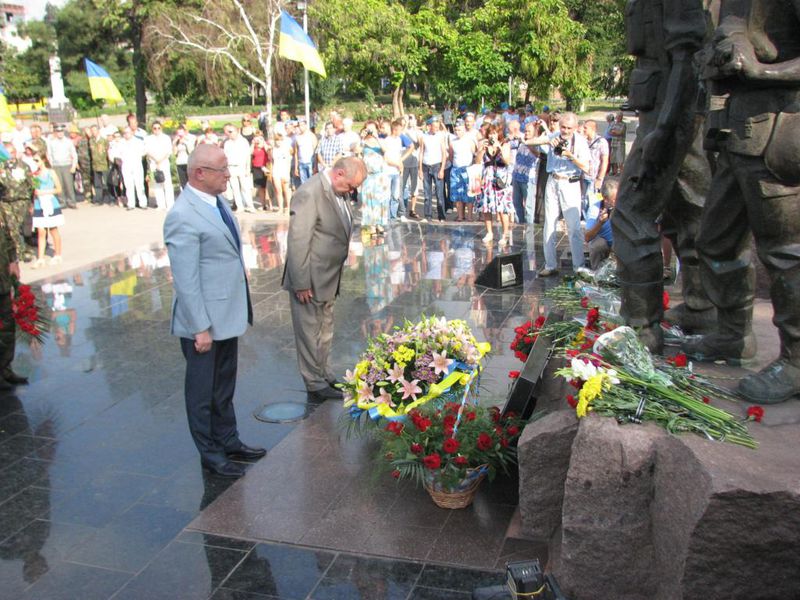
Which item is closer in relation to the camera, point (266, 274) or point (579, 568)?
point (579, 568)

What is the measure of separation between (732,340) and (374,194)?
9.26 m

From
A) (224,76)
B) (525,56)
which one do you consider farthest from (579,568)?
(224,76)

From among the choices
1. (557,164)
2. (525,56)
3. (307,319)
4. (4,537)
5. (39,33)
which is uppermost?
(39,33)

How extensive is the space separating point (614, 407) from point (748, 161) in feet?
4.45

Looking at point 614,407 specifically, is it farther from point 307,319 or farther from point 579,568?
point 307,319

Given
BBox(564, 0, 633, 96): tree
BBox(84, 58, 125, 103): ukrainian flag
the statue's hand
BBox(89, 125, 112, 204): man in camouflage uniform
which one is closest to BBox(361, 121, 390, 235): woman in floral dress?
BBox(89, 125, 112, 204): man in camouflage uniform

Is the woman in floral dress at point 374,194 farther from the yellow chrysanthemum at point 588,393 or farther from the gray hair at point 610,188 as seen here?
the yellow chrysanthemum at point 588,393

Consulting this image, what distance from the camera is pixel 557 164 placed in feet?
32.0

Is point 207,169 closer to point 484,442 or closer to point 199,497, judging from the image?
point 199,497

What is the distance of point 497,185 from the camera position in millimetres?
12141

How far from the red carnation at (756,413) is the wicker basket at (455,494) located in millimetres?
1453

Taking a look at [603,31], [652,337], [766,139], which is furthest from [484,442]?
[603,31]

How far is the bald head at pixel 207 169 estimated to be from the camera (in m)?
4.80

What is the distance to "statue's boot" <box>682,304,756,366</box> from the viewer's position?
4.39 m
